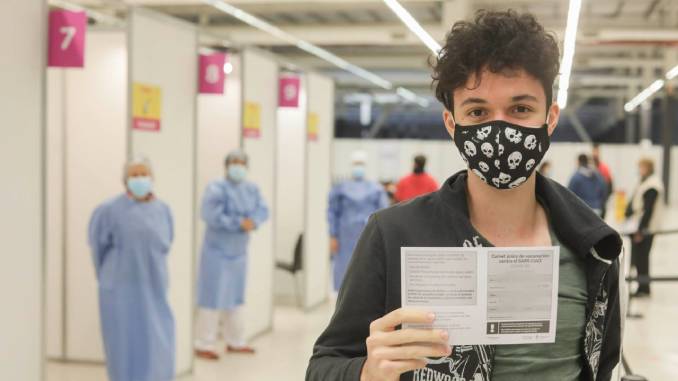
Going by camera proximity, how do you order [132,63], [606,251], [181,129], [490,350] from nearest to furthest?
1. [490,350]
2. [606,251]
3. [132,63]
4. [181,129]

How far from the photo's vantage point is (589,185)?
11.6m

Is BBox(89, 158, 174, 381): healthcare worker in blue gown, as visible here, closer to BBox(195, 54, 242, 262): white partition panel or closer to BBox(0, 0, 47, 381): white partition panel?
BBox(0, 0, 47, 381): white partition panel

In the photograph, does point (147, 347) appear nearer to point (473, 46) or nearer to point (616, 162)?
point (473, 46)

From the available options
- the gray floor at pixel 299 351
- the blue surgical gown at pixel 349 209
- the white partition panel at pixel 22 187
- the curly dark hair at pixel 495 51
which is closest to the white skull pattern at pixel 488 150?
the curly dark hair at pixel 495 51

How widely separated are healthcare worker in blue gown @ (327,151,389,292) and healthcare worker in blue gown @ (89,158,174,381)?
3.71 m

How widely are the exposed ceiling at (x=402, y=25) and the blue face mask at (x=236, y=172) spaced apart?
1178 mm

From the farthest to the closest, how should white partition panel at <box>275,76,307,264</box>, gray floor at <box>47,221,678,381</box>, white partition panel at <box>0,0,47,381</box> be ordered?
1. white partition panel at <box>275,76,307,264</box>
2. gray floor at <box>47,221,678,381</box>
3. white partition panel at <box>0,0,47,381</box>

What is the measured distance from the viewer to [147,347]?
5.37m

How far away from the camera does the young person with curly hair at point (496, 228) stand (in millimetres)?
1379

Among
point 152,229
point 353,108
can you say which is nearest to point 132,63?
point 152,229

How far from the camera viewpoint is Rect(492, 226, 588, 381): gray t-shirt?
1.36 m

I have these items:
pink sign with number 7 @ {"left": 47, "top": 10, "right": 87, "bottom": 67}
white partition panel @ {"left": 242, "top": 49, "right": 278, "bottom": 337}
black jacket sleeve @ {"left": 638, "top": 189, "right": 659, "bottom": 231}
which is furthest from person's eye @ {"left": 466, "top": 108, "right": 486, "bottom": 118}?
black jacket sleeve @ {"left": 638, "top": 189, "right": 659, "bottom": 231}

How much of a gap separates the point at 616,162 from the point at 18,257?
1821 cm

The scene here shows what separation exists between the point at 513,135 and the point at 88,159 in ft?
18.5
